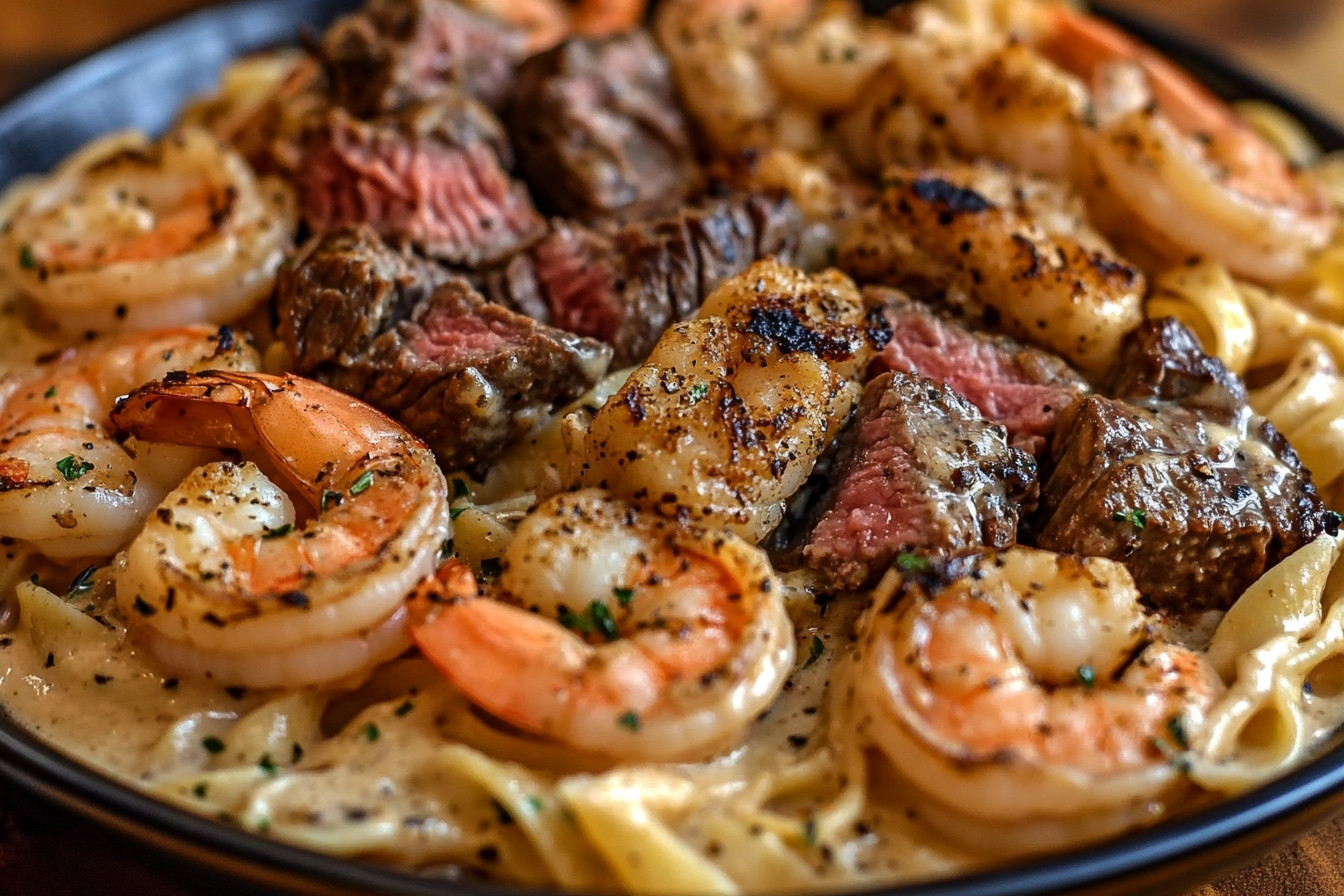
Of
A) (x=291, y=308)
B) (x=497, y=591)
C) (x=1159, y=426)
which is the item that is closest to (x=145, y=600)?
(x=497, y=591)

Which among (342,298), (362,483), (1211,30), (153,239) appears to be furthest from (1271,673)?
(1211,30)

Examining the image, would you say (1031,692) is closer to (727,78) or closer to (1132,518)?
(1132,518)

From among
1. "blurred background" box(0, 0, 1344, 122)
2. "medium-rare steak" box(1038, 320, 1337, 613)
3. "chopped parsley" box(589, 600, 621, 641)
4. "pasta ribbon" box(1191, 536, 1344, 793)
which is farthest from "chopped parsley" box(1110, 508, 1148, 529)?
"blurred background" box(0, 0, 1344, 122)

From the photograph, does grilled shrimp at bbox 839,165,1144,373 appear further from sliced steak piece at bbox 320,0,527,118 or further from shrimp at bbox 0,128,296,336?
shrimp at bbox 0,128,296,336

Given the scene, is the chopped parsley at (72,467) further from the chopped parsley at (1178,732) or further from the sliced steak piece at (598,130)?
the chopped parsley at (1178,732)

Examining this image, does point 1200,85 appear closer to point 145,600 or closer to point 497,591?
point 497,591

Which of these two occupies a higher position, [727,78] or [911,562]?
[727,78]

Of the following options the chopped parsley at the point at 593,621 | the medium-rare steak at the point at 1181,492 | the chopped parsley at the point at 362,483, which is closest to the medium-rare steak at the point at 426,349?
the chopped parsley at the point at 362,483
